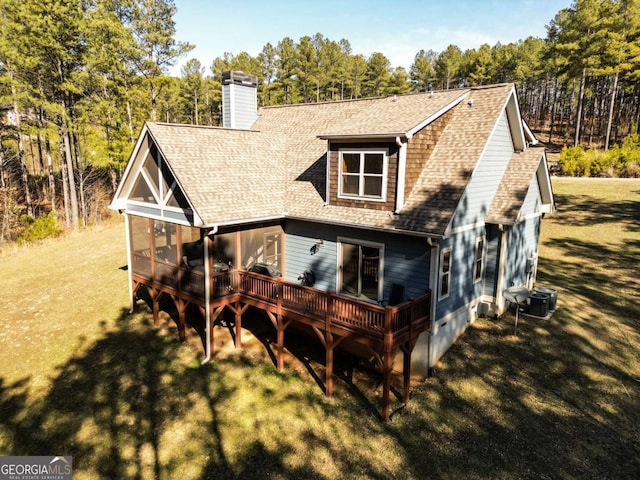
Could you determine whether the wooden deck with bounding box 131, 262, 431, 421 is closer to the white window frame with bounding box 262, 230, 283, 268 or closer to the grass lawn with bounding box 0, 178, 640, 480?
the grass lawn with bounding box 0, 178, 640, 480

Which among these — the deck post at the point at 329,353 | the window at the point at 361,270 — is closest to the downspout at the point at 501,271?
the window at the point at 361,270

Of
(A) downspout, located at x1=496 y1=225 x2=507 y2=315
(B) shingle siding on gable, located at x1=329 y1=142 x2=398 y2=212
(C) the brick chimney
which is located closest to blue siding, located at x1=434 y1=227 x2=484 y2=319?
(A) downspout, located at x1=496 y1=225 x2=507 y2=315

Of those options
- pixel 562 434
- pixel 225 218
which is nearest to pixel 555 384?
pixel 562 434

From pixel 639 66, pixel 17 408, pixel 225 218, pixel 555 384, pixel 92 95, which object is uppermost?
pixel 639 66

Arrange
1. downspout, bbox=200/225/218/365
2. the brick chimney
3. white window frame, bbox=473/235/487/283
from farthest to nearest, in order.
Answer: the brick chimney
white window frame, bbox=473/235/487/283
downspout, bbox=200/225/218/365

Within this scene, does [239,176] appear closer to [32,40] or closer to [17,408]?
[17,408]

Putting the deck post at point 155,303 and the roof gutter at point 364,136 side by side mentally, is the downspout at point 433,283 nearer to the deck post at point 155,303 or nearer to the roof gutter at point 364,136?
the roof gutter at point 364,136

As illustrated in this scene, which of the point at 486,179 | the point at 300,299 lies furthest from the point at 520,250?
the point at 300,299
